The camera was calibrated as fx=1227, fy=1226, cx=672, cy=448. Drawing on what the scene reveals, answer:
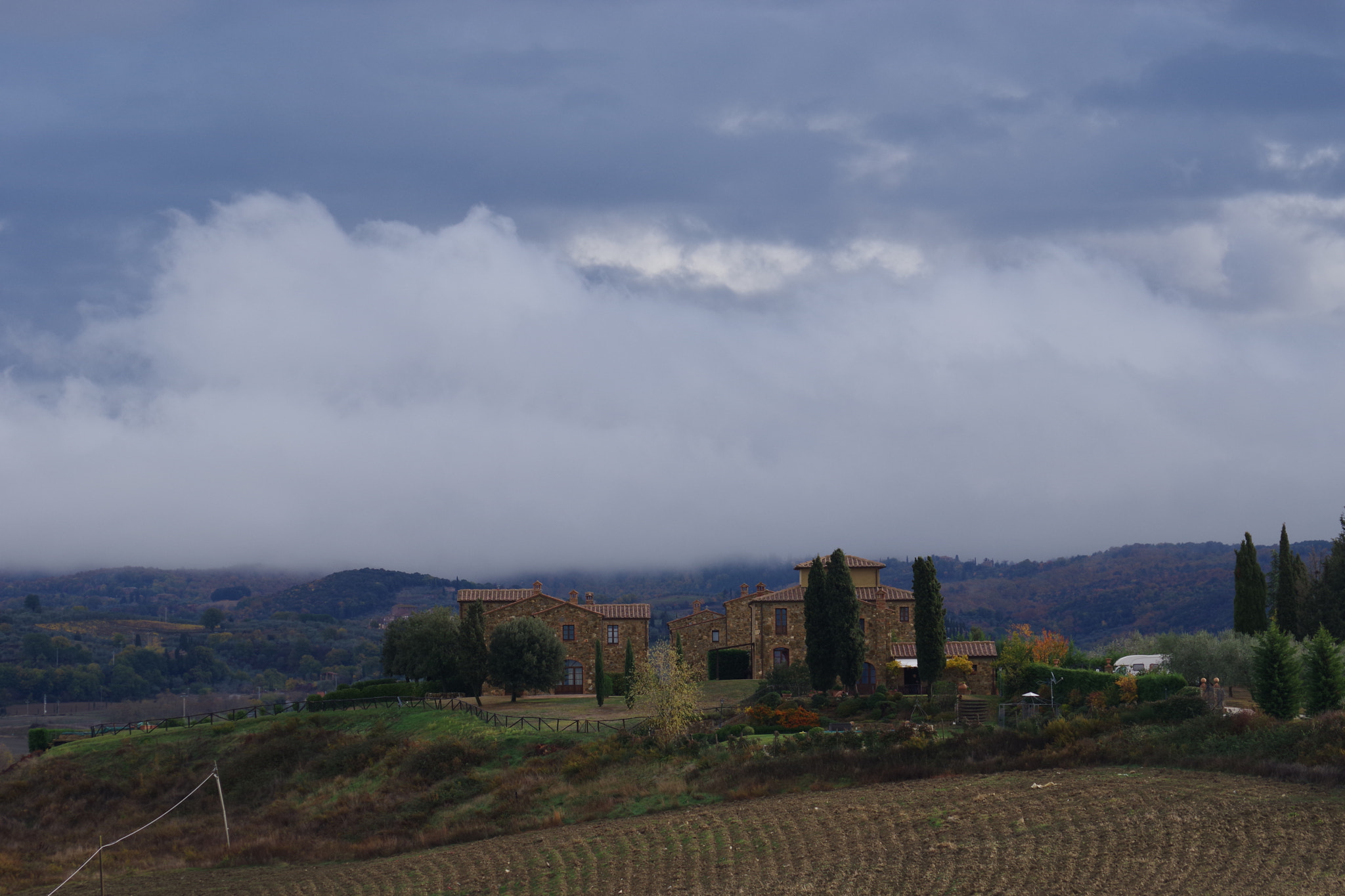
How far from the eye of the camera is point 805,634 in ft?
242

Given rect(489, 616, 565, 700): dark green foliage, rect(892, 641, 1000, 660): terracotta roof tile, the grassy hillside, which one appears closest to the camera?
the grassy hillside

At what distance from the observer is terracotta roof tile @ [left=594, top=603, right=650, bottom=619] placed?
79.5 metres

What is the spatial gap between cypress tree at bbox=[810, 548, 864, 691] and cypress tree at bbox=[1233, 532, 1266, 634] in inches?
913

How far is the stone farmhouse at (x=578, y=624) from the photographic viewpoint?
7669 centimetres

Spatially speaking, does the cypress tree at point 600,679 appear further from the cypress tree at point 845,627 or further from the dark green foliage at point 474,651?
the cypress tree at point 845,627

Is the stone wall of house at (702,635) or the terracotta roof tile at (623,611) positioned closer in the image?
the terracotta roof tile at (623,611)

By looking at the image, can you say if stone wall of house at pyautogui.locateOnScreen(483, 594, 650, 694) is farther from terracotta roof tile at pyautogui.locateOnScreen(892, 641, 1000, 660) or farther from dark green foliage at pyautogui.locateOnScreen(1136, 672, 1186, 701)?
dark green foliage at pyautogui.locateOnScreen(1136, 672, 1186, 701)

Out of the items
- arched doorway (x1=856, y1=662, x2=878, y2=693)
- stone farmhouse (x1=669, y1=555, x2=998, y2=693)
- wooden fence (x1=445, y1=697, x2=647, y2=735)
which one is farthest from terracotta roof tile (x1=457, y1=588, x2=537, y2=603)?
arched doorway (x1=856, y1=662, x2=878, y2=693)

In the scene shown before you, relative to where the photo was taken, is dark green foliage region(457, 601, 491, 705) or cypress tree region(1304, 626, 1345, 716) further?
dark green foliage region(457, 601, 491, 705)

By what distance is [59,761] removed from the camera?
6172cm

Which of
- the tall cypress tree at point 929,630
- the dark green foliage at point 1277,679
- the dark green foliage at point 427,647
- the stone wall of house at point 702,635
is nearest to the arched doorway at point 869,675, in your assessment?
the tall cypress tree at point 929,630

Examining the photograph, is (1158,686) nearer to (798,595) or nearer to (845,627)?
(845,627)

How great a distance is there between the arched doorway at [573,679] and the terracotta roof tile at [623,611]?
145 inches

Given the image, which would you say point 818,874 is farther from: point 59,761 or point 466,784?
point 59,761
